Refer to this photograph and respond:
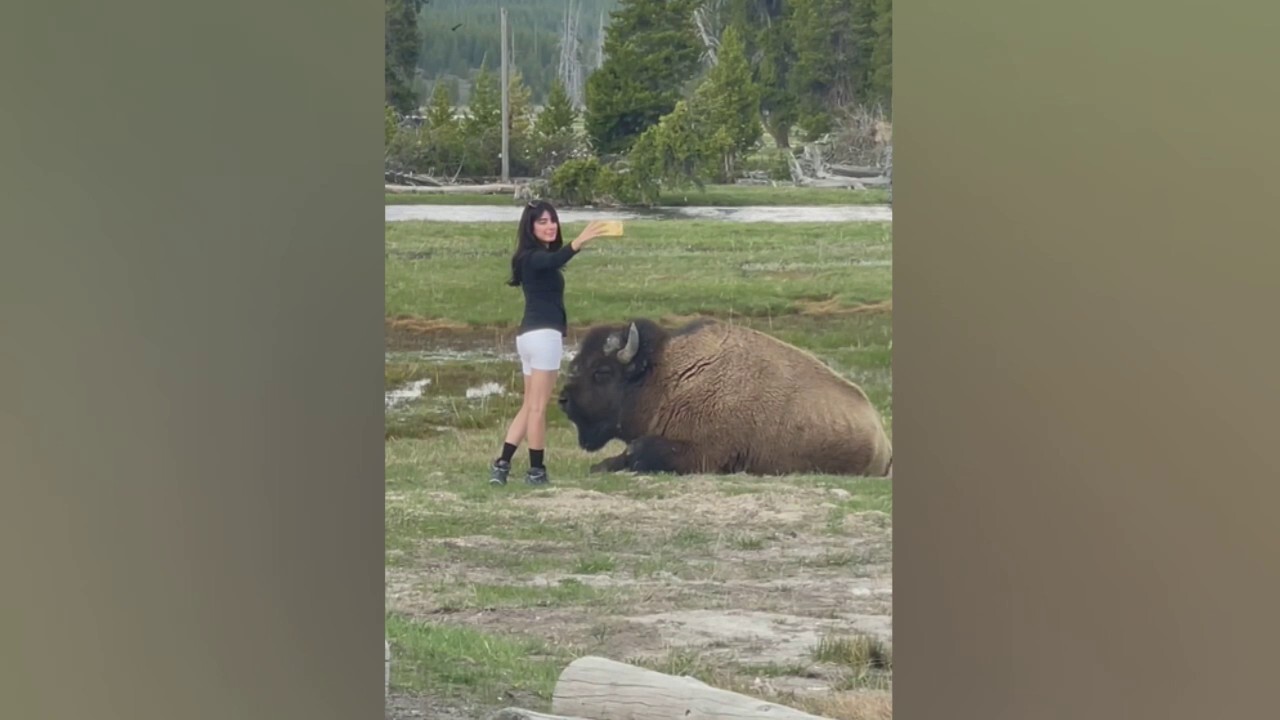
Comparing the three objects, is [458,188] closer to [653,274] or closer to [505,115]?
[505,115]

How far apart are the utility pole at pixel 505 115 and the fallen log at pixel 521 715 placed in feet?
4.98

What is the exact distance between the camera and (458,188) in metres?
3.58

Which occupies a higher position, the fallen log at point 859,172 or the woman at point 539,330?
the fallen log at point 859,172

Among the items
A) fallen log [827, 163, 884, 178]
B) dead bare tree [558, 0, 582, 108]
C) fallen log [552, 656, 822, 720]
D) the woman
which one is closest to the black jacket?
the woman

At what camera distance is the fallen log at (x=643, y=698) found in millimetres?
3357

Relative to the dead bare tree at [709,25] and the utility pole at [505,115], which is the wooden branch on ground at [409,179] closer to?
the utility pole at [505,115]

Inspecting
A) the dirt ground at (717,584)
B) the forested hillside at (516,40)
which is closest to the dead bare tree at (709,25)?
the forested hillside at (516,40)

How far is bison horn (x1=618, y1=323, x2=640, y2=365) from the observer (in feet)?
11.7
